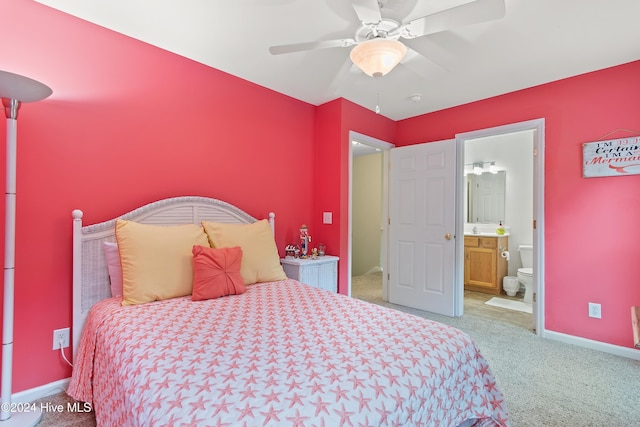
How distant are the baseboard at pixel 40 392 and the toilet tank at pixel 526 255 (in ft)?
16.7

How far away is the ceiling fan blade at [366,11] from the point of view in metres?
1.72

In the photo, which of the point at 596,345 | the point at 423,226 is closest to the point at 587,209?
the point at 596,345

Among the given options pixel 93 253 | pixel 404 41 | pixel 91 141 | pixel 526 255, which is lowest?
pixel 526 255

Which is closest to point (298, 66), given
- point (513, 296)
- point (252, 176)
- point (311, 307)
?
point (252, 176)

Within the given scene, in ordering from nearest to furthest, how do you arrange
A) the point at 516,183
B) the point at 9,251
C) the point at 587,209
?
the point at 9,251 → the point at 587,209 → the point at 516,183

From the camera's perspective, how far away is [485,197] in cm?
480

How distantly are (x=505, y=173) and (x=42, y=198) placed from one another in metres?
5.38

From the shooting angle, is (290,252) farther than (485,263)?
No

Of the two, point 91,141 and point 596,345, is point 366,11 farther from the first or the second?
point 596,345

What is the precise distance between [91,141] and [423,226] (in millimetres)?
3221

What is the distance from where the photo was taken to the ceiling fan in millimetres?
1357

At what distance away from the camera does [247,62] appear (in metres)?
2.48

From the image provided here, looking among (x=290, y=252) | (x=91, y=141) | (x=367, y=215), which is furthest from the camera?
(x=367, y=215)

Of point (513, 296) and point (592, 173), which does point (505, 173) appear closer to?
point (513, 296)
